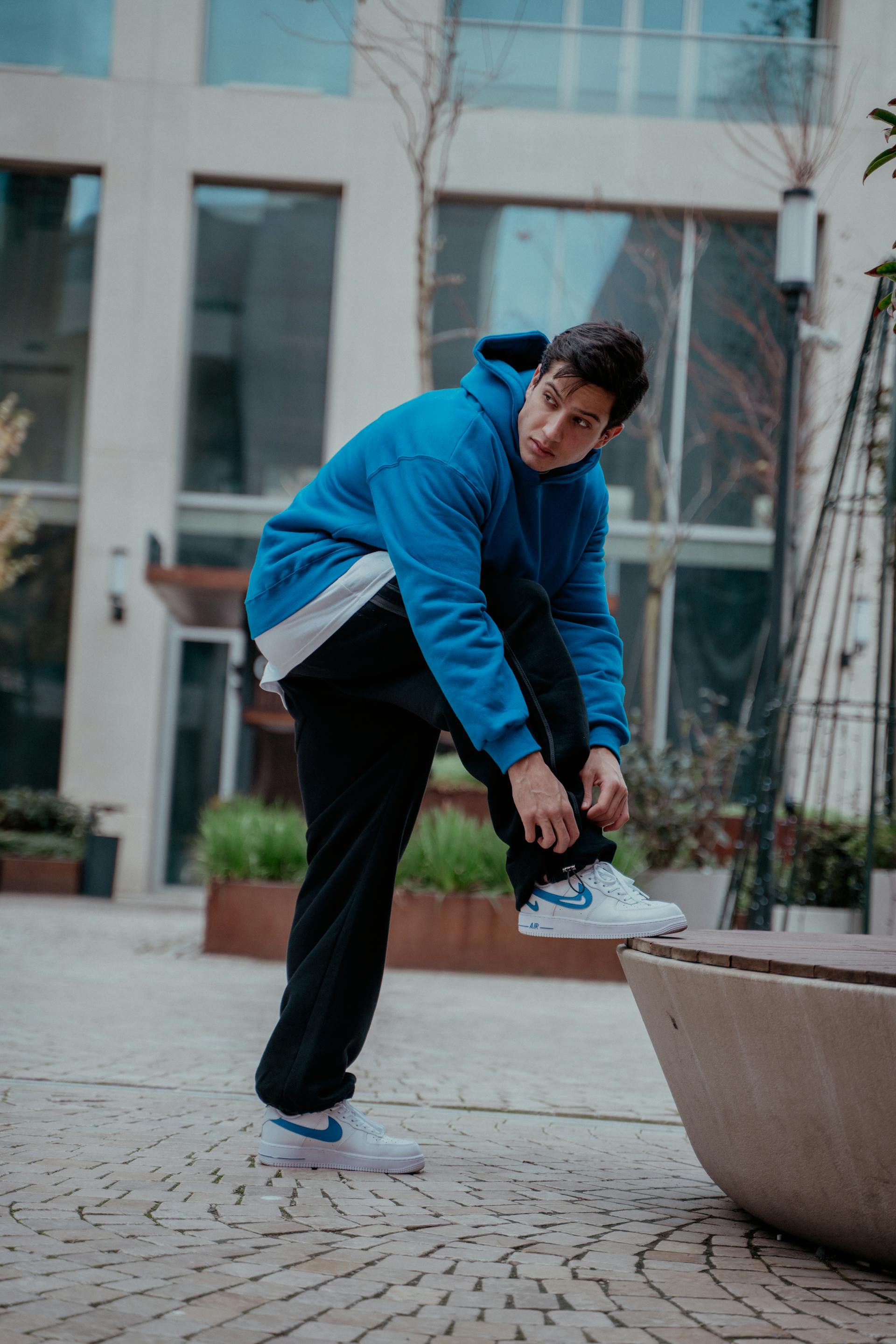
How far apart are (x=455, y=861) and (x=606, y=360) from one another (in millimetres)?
5222

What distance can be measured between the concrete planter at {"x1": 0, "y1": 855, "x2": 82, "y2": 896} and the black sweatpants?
10591 mm

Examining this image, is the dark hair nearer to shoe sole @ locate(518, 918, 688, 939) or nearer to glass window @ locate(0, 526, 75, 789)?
shoe sole @ locate(518, 918, 688, 939)

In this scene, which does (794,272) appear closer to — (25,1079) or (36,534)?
(25,1079)


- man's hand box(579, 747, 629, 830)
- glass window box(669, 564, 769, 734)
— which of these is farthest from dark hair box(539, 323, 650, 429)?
glass window box(669, 564, 769, 734)

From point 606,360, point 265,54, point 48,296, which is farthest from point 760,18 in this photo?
point 606,360

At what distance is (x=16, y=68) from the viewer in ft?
50.5

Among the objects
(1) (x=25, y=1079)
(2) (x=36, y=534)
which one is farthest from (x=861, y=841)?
(2) (x=36, y=534)

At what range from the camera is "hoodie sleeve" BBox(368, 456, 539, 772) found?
2.13m

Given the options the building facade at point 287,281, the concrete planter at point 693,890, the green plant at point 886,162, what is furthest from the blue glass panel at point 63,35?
the green plant at point 886,162

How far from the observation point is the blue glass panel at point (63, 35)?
15.5 metres

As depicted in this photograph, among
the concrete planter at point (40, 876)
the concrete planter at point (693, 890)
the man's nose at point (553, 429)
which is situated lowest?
the concrete planter at point (40, 876)

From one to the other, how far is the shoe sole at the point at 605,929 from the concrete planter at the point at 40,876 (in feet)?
36.0

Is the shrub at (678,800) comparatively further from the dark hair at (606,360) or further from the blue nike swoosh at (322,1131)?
the dark hair at (606,360)

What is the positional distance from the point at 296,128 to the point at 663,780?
10.8 meters
